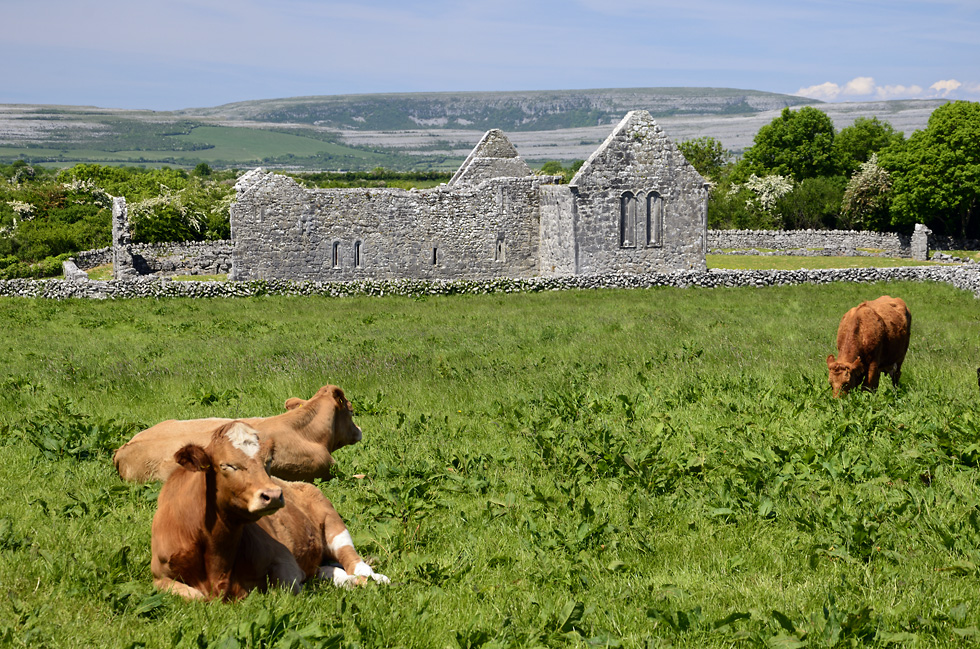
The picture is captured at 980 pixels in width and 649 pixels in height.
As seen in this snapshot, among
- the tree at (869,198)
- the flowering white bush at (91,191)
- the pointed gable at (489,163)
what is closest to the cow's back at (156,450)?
the pointed gable at (489,163)

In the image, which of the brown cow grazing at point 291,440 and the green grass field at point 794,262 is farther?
the green grass field at point 794,262

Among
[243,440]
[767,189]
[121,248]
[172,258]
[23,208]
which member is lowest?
[172,258]

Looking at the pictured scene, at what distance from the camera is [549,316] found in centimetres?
2417

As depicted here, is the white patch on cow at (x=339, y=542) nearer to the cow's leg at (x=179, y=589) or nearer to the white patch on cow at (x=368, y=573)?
the white patch on cow at (x=368, y=573)


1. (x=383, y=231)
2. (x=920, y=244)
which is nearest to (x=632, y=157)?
(x=383, y=231)

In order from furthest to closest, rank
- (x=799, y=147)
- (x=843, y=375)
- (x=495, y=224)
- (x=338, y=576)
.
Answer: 1. (x=799, y=147)
2. (x=495, y=224)
3. (x=843, y=375)
4. (x=338, y=576)

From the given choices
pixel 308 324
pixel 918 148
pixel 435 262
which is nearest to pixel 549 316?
pixel 308 324

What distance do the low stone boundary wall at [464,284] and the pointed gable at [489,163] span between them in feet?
26.6

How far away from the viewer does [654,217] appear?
118ft

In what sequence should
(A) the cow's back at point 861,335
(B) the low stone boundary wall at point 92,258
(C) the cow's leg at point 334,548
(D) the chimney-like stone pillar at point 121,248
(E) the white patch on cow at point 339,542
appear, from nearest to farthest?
(C) the cow's leg at point 334,548 → (E) the white patch on cow at point 339,542 → (A) the cow's back at point 861,335 → (D) the chimney-like stone pillar at point 121,248 → (B) the low stone boundary wall at point 92,258

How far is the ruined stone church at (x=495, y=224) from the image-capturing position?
1345 inches

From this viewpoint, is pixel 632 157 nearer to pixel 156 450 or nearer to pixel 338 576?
pixel 156 450

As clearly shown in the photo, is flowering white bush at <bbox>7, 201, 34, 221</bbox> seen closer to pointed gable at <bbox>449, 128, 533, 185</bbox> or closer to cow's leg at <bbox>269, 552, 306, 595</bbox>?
pointed gable at <bbox>449, 128, 533, 185</bbox>

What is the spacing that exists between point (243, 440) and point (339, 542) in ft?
5.20
